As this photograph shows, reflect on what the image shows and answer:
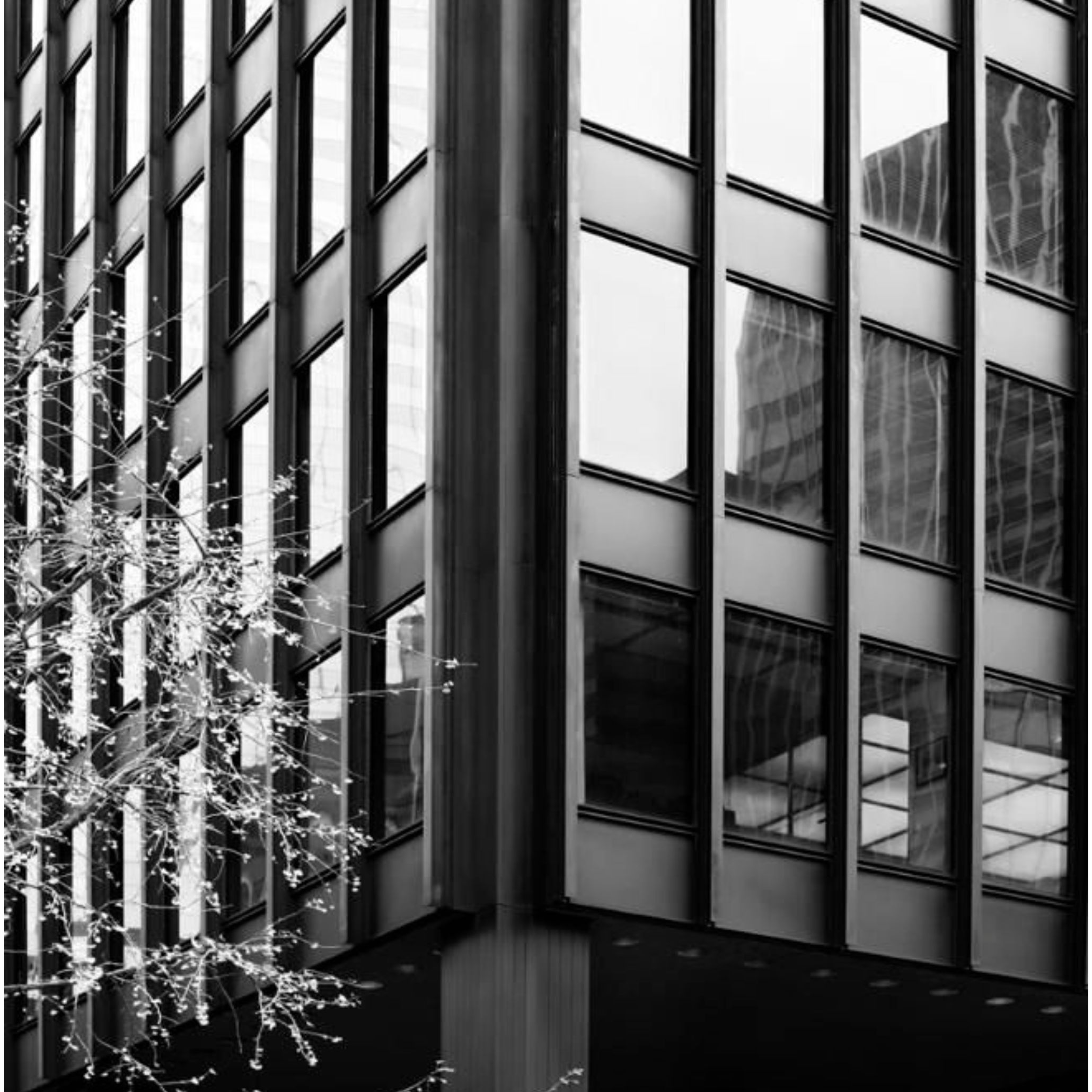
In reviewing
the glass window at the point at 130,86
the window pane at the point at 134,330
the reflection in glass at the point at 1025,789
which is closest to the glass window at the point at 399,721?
the reflection in glass at the point at 1025,789

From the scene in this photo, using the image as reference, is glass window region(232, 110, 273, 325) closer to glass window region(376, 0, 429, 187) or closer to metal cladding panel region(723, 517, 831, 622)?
glass window region(376, 0, 429, 187)

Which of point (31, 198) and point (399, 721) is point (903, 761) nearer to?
point (399, 721)

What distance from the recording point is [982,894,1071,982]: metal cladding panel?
99.1 feet

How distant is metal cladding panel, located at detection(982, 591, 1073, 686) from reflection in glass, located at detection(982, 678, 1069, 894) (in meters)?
0.27

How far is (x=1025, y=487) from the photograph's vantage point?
104ft

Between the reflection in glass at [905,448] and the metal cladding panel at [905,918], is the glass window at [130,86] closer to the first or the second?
the reflection in glass at [905,448]

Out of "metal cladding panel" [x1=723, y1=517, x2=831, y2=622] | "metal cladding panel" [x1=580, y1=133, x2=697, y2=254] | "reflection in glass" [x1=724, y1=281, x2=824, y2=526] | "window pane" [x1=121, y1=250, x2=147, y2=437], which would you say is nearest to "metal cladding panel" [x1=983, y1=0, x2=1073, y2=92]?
"reflection in glass" [x1=724, y1=281, x2=824, y2=526]

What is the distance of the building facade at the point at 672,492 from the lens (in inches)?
1064

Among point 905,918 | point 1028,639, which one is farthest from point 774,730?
point 1028,639

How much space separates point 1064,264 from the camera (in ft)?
108

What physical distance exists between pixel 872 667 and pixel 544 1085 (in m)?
6.77

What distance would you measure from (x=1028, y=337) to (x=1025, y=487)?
202 cm

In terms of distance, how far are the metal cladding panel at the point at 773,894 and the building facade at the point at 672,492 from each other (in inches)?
2.2

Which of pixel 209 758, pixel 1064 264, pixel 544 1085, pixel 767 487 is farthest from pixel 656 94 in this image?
pixel 544 1085
